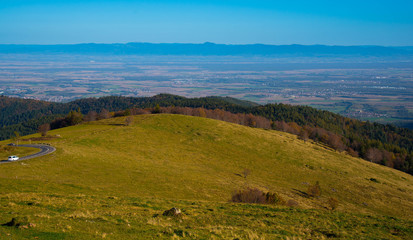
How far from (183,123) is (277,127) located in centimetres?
→ 5712

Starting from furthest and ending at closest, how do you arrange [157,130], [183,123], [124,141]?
[183,123] < [157,130] < [124,141]

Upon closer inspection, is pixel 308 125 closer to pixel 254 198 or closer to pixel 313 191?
pixel 313 191

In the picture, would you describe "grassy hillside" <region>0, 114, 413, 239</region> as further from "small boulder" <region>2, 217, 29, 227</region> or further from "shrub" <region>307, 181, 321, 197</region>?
"shrub" <region>307, 181, 321, 197</region>

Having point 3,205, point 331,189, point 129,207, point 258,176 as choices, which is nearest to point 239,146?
point 258,176

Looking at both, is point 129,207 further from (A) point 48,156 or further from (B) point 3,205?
(A) point 48,156

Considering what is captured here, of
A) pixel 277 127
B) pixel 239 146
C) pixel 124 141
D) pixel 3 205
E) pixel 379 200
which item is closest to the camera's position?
pixel 3 205

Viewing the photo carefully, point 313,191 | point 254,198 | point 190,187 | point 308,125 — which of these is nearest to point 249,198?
point 254,198

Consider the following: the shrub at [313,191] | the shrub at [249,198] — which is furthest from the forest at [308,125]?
the shrub at [249,198]

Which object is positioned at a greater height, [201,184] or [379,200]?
[201,184]

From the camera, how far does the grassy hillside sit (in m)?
17.8

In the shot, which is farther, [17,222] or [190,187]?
[190,187]

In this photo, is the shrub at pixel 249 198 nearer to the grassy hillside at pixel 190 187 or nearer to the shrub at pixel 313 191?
the grassy hillside at pixel 190 187

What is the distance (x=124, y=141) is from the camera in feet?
189

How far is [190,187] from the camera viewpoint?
35.2 meters
